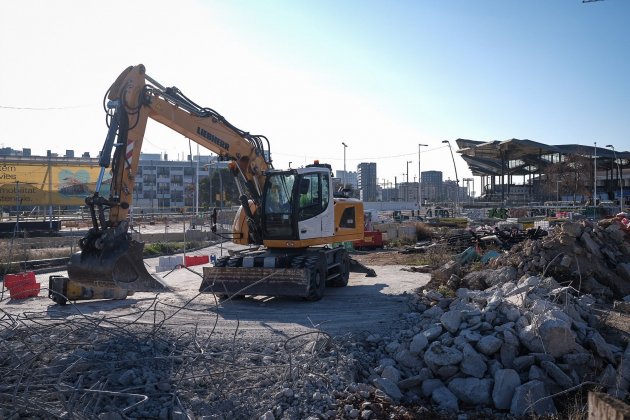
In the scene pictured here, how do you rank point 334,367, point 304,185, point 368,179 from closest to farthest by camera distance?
point 334,367
point 304,185
point 368,179

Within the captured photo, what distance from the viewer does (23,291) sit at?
14.0 m

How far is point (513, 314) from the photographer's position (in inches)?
363

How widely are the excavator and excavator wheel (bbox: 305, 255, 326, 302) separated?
23 millimetres

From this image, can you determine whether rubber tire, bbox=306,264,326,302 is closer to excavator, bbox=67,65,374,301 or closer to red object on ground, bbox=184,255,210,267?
excavator, bbox=67,65,374,301

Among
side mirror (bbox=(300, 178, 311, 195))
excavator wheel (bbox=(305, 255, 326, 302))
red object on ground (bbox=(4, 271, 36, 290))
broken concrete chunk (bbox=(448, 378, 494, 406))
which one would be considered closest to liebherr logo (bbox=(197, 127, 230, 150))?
side mirror (bbox=(300, 178, 311, 195))

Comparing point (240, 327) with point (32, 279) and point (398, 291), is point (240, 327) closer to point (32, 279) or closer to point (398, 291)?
point (398, 291)

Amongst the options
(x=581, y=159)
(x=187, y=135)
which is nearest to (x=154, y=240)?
(x=187, y=135)

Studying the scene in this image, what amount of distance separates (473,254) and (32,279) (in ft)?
41.4

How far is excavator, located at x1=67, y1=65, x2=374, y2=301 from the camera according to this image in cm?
1088

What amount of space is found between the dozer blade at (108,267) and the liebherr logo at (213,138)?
349cm

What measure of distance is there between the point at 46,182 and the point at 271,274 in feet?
108

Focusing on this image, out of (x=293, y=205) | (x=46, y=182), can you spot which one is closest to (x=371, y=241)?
(x=293, y=205)

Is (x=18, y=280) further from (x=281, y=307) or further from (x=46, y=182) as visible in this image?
(x=46, y=182)

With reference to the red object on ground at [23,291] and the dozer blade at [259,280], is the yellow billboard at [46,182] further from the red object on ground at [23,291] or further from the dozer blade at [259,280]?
Result: the dozer blade at [259,280]
